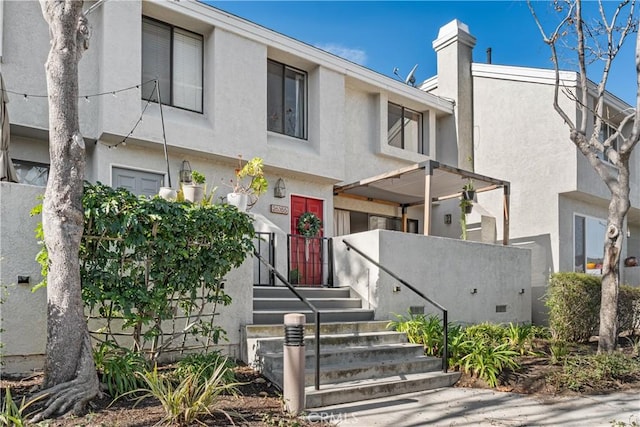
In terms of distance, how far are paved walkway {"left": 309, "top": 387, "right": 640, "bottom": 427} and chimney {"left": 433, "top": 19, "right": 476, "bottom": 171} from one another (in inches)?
349

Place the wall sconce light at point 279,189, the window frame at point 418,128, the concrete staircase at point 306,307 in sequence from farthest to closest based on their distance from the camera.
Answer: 1. the window frame at point 418,128
2. the wall sconce light at point 279,189
3. the concrete staircase at point 306,307

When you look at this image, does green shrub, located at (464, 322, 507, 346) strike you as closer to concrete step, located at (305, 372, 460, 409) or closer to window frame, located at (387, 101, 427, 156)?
concrete step, located at (305, 372, 460, 409)

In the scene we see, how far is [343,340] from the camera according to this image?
24.7ft

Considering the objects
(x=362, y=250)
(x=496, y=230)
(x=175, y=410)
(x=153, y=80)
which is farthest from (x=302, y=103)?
(x=175, y=410)

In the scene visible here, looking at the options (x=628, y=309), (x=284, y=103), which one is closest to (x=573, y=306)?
(x=628, y=309)

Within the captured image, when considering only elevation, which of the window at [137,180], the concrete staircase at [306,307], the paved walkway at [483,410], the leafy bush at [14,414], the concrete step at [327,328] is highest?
the window at [137,180]

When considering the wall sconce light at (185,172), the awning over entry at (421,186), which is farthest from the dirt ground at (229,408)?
the awning over entry at (421,186)

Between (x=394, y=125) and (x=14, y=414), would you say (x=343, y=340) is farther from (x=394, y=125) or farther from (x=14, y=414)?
(x=394, y=125)

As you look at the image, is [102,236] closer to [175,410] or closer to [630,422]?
[175,410]

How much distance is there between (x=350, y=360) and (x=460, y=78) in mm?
10696

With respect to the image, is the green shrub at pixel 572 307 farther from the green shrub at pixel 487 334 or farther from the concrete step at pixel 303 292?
the concrete step at pixel 303 292

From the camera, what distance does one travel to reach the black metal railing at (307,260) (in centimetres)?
1031

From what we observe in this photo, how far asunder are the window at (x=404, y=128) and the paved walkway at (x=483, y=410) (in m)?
8.71

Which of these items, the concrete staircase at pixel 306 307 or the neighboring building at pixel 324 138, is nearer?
the concrete staircase at pixel 306 307
